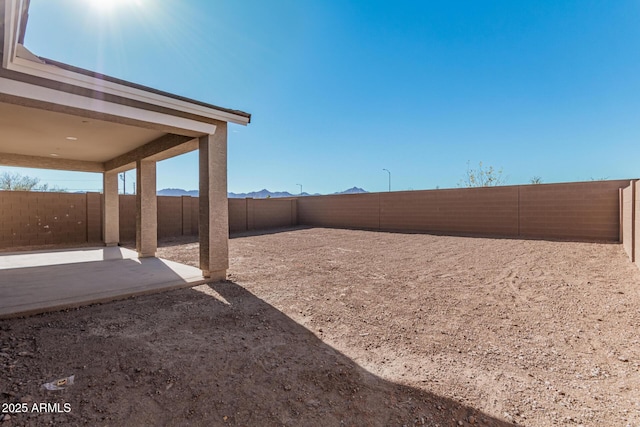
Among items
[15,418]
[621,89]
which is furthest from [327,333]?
[621,89]

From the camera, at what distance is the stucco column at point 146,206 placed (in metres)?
6.97

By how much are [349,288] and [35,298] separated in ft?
14.6

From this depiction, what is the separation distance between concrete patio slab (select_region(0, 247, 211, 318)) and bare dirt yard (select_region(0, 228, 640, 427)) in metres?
0.26

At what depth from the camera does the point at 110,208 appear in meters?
9.02

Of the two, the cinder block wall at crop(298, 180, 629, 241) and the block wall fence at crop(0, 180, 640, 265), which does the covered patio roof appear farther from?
the cinder block wall at crop(298, 180, 629, 241)

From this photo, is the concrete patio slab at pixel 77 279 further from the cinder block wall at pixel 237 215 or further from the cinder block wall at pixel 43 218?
the cinder block wall at pixel 237 215

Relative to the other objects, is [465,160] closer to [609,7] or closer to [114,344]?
[609,7]

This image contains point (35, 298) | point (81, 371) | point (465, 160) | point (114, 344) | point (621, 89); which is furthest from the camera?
Result: point (465, 160)

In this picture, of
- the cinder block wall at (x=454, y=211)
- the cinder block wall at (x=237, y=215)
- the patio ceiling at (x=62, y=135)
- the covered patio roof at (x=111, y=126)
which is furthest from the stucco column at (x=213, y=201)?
the cinder block wall at (x=454, y=211)

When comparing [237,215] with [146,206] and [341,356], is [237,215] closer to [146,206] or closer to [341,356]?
[146,206]

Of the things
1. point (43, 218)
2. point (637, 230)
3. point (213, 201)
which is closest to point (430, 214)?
point (637, 230)

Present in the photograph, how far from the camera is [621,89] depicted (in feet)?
35.1

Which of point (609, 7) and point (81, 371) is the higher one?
point (609, 7)

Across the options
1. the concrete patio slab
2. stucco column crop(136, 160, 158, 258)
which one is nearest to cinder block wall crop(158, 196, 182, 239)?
the concrete patio slab
